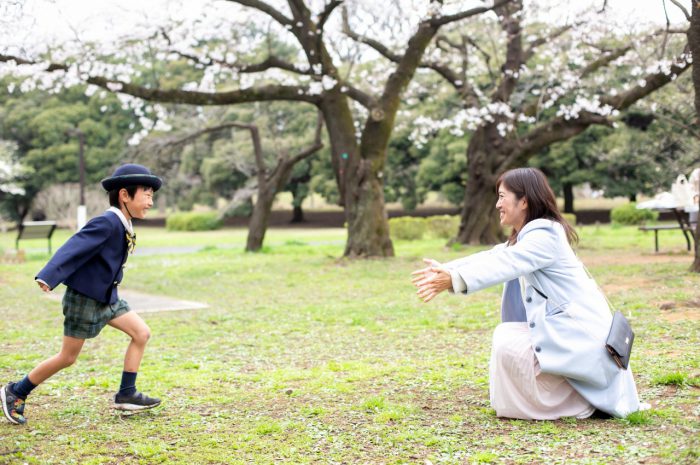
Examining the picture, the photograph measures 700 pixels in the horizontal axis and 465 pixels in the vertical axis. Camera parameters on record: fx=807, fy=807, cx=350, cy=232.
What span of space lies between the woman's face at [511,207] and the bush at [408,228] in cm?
2174

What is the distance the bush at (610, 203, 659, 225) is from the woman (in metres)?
26.2

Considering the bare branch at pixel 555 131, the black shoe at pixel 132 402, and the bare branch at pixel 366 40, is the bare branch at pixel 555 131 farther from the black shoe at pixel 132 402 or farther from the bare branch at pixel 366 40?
the black shoe at pixel 132 402

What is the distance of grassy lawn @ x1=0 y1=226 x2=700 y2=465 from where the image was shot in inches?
166

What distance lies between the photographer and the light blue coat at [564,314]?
4.44 m

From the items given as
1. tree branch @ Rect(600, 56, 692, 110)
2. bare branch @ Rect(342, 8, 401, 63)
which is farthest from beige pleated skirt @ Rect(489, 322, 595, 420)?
bare branch @ Rect(342, 8, 401, 63)

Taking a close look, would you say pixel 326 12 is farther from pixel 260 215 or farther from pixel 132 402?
pixel 132 402

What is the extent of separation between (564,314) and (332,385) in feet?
6.70

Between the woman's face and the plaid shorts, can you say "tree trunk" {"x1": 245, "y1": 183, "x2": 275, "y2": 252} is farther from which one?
the woman's face

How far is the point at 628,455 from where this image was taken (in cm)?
388

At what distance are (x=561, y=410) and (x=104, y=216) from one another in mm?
2984

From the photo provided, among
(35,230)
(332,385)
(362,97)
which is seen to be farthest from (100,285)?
(35,230)

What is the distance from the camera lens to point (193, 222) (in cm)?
4269

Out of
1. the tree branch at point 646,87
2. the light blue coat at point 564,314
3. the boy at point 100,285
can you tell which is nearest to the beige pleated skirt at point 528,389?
the light blue coat at point 564,314

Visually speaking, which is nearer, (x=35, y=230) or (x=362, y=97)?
(x=362, y=97)
